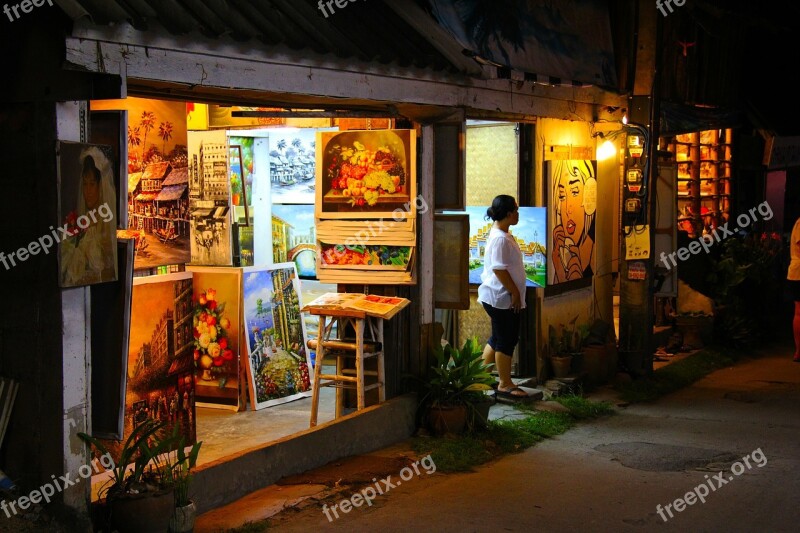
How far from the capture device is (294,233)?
11.7 meters

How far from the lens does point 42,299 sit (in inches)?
238

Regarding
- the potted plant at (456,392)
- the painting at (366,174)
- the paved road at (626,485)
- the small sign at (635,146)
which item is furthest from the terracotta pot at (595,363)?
the painting at (366,174)

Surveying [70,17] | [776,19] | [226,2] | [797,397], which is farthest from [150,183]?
[776,19]

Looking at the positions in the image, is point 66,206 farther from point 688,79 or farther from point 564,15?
point 688,79

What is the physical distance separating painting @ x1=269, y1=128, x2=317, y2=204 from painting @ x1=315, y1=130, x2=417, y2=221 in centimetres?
169

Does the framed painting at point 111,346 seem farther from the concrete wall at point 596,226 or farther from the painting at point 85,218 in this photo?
the concrete wall at point 596,226

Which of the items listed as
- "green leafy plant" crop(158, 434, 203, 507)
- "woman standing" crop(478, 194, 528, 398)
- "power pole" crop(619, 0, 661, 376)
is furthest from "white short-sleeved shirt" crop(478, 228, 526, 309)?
"green leafy plant" crop(158, 434, 203, 507)

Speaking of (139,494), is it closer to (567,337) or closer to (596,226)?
(567,337)

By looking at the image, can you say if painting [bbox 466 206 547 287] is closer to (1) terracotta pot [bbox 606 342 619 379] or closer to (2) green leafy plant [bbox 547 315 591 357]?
(2) green leafy plant [bbox 547 315 591 357]

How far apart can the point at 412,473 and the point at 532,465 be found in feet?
3.93

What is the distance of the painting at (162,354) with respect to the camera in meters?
7.71

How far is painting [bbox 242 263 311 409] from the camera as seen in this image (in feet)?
33.2

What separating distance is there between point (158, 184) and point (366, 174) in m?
2.32

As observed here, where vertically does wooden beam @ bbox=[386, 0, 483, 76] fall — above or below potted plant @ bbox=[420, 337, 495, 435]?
above
